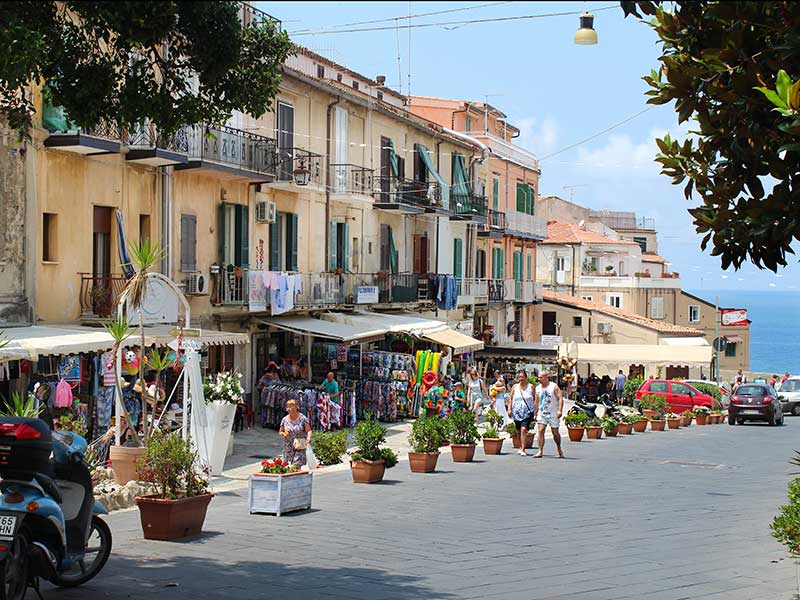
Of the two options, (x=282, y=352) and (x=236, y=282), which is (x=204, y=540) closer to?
(x=236, y=282)

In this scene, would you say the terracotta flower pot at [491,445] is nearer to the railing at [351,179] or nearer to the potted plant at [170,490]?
the potted plant at [170,490]

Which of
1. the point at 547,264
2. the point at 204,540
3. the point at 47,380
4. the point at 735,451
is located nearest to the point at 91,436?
the point at 47,380

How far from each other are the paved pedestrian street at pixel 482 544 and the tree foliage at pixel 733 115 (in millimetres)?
3443

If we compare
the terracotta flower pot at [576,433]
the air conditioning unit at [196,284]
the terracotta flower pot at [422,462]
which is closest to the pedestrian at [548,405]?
the terracotta flower pot at [422,462]

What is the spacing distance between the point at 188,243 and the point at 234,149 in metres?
2.65

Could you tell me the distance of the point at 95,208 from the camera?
23438 mm

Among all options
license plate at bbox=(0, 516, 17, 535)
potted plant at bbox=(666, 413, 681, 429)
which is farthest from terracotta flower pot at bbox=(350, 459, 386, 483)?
potted plant at bbox=(666, 413, 681, 429)

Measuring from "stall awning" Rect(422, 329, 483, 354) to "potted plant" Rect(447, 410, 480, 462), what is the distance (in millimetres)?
12817

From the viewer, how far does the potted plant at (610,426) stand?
27.9 m

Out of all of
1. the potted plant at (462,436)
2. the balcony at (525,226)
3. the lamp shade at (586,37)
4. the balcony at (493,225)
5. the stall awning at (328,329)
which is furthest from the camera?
the balcony at (525,226)

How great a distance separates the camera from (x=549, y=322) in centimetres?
6006

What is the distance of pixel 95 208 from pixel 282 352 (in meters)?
8.91

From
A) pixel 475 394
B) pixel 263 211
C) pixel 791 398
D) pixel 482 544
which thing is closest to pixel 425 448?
pixel 482 544

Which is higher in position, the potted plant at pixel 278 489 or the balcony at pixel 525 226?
the balcony at pixel 525 226
